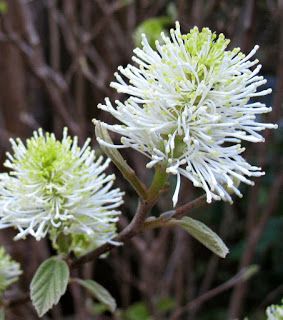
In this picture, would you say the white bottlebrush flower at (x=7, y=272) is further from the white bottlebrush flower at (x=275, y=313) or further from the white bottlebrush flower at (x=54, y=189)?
the white bottlebrush flower at (x=275, y=313)

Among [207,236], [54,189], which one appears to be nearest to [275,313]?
[207,236]

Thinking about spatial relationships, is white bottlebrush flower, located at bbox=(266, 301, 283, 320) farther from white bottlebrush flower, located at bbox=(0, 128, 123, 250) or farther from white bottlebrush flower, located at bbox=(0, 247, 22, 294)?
white bottlebrush flower, located at bbox=(0, 247, 22, 294)

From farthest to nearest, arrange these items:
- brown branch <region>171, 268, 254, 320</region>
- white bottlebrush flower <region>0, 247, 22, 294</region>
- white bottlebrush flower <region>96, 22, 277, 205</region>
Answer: brown branch <region>171, 268, 254, 320</region> → white bottlebrush flower <region>0, 247, 22, 294</region> → white bottlebrush flower <region>96, 22, 277, 205</region>

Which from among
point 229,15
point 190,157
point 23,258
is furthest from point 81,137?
point 190,157

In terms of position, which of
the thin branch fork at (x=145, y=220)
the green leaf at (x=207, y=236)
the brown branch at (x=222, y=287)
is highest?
the thin branch fork at (x=145, y=220)

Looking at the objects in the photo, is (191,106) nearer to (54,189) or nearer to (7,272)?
(54,189)

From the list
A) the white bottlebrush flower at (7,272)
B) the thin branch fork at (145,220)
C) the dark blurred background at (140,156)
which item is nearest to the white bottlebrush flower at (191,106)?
the thin branch fork at (145,220)

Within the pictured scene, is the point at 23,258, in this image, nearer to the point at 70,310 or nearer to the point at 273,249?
the point at 70,310

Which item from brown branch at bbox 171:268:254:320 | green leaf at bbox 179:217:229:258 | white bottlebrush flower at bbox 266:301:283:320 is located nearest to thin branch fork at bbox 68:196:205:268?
green leaf at bbox 179:217:229:258
